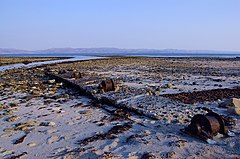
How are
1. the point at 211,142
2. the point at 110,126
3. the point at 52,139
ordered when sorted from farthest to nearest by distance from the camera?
1. the point at 110,126
2. the point at 52,139
3. the point at 211,142

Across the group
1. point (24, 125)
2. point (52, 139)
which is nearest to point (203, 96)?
point (52, 139)

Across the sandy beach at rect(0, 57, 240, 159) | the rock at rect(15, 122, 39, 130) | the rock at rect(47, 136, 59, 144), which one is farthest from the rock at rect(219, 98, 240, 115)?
the rock at rect(15, 122, 39, 130)


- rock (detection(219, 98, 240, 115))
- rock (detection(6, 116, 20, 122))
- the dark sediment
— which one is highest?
rock (detection(219, 98, 240, 115))

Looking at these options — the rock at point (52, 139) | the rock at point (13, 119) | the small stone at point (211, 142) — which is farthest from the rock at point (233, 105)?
the rock at point (13, 119)

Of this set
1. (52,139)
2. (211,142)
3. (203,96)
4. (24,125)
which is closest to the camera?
(211,142)

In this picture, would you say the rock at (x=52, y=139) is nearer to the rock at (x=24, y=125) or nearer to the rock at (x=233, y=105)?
the rock at (x=24, y=125)

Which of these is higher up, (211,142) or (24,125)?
(211,142)

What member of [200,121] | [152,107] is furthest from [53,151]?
[152,107]

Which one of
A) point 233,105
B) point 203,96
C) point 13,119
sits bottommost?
point 13,119

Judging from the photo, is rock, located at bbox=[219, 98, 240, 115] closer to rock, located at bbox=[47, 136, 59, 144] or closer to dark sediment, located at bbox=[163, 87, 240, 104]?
dark sediment, located at bbox=[163, 87, 240, 104]

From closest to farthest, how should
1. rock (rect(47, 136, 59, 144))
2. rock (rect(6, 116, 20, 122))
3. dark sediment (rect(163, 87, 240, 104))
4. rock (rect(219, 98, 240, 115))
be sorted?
rock (rect(47, 136, 59, 144)) < rock (rect(219, 98, 240, 115)) < rock (rect(6, 116, 20, 122)) < dark sediment (rect(163, 87, 240, 104))

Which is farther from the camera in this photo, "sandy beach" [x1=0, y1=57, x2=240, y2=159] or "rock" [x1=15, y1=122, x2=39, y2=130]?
"rock" [x1=15, y1=122, x2=39, y2=130]

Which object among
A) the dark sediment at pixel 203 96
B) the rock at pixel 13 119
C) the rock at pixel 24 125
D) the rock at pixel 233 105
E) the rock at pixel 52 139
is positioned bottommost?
the rock at pixel 13 119

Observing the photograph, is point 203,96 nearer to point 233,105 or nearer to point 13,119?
point 233,105
